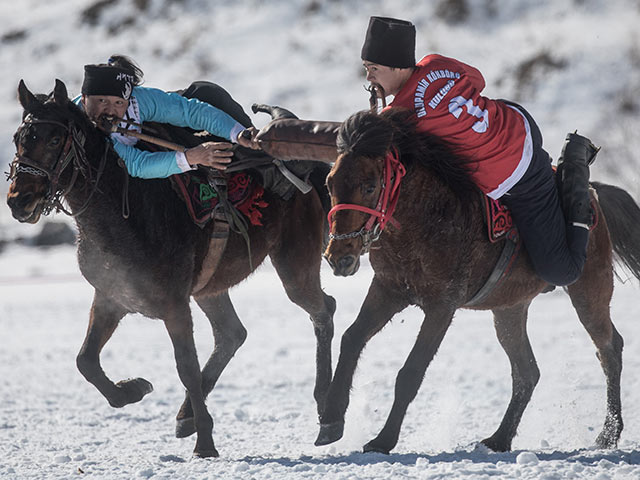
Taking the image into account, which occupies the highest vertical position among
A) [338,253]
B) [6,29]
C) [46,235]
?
[6,29]

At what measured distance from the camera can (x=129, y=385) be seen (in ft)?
17.9

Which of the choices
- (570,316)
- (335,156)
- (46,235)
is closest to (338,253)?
(335,156)

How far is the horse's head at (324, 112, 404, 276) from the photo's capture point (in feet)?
13.7

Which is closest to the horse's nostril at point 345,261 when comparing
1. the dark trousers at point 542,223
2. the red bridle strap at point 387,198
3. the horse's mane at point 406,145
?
the red bridle strap at point 387,198

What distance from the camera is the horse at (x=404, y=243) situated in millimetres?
4234

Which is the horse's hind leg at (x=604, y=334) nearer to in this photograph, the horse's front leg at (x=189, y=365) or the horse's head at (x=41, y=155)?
the horse's front leg at (x=189, y=365)

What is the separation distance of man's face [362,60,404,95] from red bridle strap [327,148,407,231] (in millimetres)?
549

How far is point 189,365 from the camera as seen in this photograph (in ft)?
17.1

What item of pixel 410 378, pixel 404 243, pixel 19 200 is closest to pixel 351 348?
pixel 410 378

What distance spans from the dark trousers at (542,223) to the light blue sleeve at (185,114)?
5.90 ft

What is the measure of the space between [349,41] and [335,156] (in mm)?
34600

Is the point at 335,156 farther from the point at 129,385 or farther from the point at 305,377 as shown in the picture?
the point at 305,377

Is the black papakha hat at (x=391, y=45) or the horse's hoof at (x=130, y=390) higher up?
the black papakha hat at (x=391, y=45)

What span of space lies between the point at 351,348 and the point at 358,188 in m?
1.07
